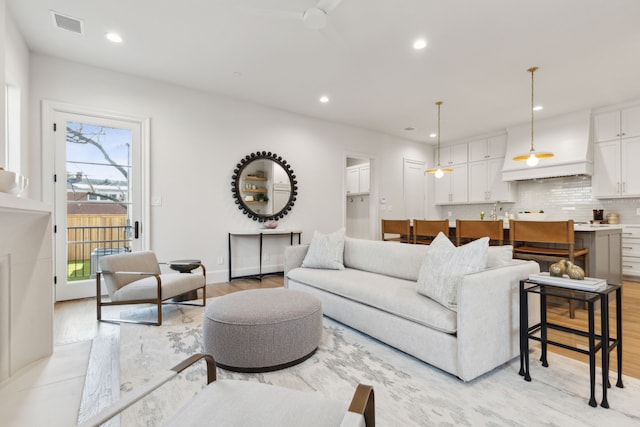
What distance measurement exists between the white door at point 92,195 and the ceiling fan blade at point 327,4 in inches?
111

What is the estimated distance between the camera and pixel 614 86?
4.23 metres

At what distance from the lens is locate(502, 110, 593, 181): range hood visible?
5.08 meters

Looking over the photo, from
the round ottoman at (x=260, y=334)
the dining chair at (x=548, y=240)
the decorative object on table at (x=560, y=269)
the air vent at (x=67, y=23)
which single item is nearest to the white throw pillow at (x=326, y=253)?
the round ottoman at (x=260, y=334)

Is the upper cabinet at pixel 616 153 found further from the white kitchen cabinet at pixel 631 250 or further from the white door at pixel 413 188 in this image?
the white door at pixel 413 188

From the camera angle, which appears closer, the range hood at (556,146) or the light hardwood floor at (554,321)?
the light hardwood floor at (554,321)

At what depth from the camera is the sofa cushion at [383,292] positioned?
197 cm

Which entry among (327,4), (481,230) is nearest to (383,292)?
(481,230)

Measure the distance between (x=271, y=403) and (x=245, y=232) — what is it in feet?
12.2

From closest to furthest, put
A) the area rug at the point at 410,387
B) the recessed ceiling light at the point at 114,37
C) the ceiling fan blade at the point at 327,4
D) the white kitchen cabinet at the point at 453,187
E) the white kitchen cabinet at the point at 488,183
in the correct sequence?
1. the area rug at the point at 410,387
2. the ceiling fan blade at the point at 327,4
3. the recessed ceiling light at the point at 114,37
4. the white kitchen cabinet at the point at 488,183
5. the white kitchen cabinet at the point at 453,187

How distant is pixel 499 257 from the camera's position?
2227mm

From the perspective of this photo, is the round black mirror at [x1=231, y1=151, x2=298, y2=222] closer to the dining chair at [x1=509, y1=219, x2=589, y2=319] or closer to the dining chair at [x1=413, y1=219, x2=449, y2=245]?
the dining chair at [x1=413, y1=219, x2=449, y2=245]

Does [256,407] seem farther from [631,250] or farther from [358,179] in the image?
[358,179]

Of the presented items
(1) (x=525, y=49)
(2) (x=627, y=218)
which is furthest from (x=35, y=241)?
(2) (x=627, y=218)

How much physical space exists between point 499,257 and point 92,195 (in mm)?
4368
